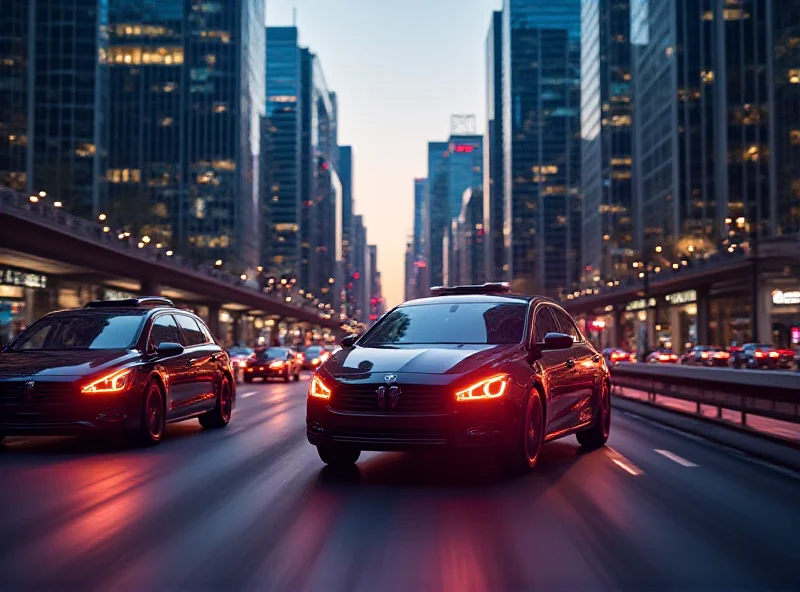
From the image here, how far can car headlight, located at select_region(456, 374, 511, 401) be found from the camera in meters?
9.04

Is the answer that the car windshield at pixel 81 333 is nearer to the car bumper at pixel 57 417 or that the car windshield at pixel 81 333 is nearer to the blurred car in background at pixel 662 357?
the car bumper at pixel 57 417

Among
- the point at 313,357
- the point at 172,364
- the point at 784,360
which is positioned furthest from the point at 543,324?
the point at 784,360

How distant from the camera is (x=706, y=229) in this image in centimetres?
10988

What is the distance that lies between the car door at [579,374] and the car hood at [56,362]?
5.27 meters

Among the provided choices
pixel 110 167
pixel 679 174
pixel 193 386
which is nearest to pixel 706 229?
pixel 679 174

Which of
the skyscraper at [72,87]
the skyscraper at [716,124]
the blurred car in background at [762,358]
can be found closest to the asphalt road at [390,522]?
the blurred car in background at [762,358]

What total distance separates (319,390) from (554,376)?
8.63 feet

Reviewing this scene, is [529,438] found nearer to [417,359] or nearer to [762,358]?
[417,359]

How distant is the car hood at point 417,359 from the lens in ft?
30.2

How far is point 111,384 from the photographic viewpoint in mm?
11938

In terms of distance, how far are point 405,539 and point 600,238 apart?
151159mm

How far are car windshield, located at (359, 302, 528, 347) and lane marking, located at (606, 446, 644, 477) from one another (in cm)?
179

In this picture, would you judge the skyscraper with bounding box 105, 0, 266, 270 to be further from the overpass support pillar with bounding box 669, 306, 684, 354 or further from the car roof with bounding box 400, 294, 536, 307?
the car roof with bounding box 400, 294, 536, 307

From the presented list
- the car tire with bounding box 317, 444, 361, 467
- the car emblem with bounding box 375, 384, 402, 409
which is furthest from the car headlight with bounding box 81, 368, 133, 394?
the car emblem with bounding box 375, 384, 402, 409
